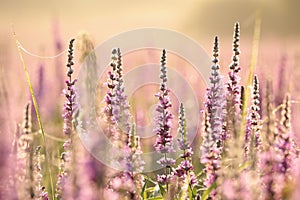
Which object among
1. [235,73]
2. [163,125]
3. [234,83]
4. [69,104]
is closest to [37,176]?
[69,104]

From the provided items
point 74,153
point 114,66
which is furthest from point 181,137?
point 74,153

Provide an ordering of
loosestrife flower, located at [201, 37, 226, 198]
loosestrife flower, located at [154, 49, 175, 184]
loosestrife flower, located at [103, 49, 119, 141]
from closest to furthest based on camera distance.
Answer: loosestrife flower, located at [103, 49, 119, 141] < loosestrife flower, located at [201, 37, 226, 198] < loosestrife flower, located at [154, 49, 175, 184]

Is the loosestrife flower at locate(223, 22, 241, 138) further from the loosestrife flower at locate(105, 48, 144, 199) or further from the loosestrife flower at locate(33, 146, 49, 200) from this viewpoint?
the loosestrife flower at locate(33, 146, 49, 200)

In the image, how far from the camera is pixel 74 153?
2746 millimetres

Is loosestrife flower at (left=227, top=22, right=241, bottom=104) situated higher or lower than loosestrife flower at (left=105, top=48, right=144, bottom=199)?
higher

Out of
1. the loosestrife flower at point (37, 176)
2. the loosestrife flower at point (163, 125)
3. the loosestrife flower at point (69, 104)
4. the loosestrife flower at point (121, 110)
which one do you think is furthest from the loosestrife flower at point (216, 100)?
the loosestrife flower at point (37, 176)

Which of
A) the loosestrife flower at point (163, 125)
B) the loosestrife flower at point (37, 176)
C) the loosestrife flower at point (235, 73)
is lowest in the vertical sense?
the loosestrife flower at point (37, 176)

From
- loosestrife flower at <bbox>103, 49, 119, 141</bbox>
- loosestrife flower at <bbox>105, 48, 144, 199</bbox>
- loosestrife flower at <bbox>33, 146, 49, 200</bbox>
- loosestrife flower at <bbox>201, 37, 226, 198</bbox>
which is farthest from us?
loosestrife flower at <bbox>201, 37, 226, 198</bbox>

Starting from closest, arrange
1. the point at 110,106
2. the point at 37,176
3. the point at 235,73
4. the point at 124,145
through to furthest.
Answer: the point at 37,176, the point at 124,145, the point at 110,106, the point at 235,73

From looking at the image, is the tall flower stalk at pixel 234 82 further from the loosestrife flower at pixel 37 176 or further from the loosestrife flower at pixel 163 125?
the loosestrife flower at pixel 37 176

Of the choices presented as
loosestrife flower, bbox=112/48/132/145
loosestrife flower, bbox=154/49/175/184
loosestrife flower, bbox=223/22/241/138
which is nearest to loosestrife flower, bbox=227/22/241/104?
loosestrife flower, bbox=223/22/241/138

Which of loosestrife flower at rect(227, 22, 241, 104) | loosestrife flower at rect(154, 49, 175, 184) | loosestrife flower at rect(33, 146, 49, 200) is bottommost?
loosestrife flower at rect(33, 146, 49, 200)

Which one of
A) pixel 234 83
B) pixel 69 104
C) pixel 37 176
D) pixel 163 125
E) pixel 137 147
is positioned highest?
pixel 234 83

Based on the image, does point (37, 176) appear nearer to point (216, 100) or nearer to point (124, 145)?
point (124, 145)
